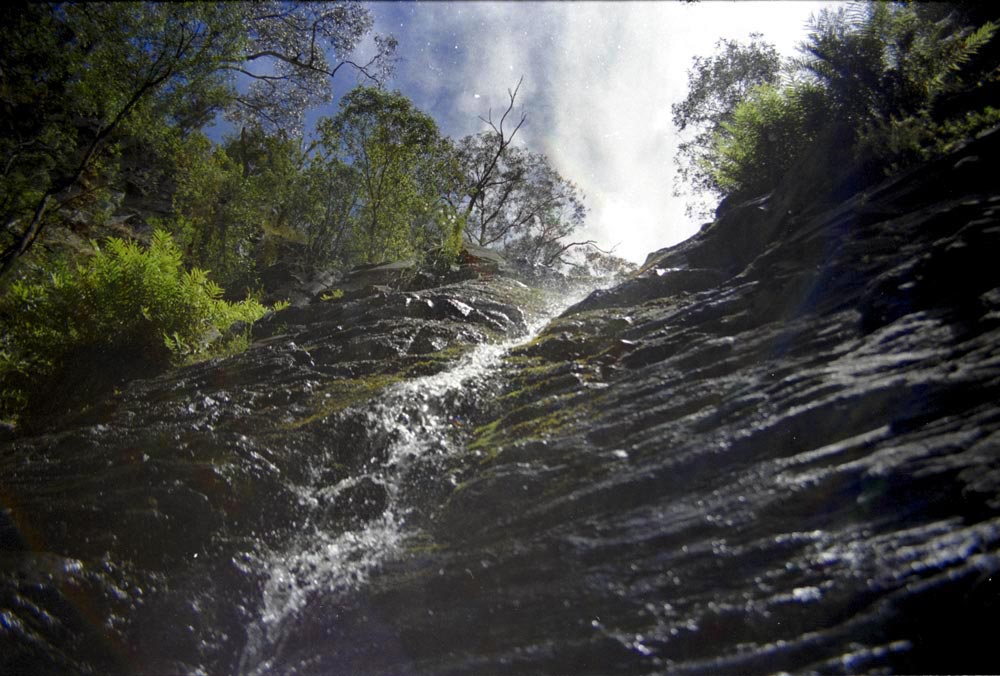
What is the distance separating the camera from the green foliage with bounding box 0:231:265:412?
562cm

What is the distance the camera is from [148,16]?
649 cm

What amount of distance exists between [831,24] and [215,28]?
25.8 ft

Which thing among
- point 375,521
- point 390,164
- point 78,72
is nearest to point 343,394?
point 375,521

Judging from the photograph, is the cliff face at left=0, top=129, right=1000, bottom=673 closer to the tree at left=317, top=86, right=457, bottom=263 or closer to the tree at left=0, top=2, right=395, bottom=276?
the tree at left=0, top=2, right=395, bottom=276

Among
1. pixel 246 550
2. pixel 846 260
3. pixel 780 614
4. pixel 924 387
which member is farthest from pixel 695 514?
pixel 846 260

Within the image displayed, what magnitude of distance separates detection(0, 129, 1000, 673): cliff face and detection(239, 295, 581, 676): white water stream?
0.02m

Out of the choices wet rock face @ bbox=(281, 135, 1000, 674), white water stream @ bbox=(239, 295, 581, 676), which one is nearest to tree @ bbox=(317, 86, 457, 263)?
white water stream @ bbox=(239, 295, 581, 676)

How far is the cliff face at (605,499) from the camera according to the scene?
7.56 ft

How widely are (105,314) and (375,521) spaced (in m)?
4.33

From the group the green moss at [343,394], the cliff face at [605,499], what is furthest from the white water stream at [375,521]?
the green moss at [343,394]

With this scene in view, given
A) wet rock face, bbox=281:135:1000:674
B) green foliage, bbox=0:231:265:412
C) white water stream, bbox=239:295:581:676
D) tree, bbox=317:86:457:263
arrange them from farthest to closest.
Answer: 1. tree, bbox=317:86:457:263
2. green foliage, bbox=0:231:265:412
3. white water stream, bbox=239:295:581:676
4. wet rock face, bbox=281:135:1000:674

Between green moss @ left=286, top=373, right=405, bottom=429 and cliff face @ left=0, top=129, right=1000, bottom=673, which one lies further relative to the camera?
green moss @ left=286, top=373, right=405, bottom=429

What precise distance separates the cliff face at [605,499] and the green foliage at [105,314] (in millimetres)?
724

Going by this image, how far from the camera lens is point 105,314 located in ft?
19.6
